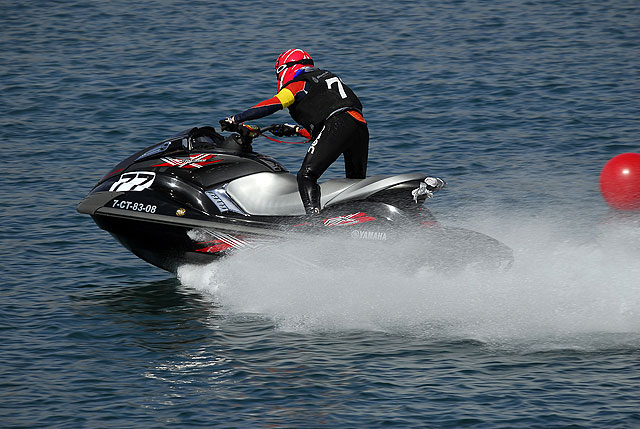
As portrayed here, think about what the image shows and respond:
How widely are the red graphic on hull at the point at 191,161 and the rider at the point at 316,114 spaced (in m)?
0.43

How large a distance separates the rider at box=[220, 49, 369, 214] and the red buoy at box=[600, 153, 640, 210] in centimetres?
242

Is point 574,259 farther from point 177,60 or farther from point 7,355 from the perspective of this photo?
point 177,60

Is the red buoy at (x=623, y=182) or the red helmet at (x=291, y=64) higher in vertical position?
the red helmet at (x=291, y=64)

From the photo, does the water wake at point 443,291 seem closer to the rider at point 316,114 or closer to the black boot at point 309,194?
the black boot at point 309,194

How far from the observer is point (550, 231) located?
9.57 m

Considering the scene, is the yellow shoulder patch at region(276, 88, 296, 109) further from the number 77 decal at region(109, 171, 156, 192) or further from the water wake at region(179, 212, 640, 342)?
the number 77 decal at region(109, 171, 156, 192)

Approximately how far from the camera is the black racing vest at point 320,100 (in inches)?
326

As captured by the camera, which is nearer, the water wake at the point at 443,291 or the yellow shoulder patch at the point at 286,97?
the water wake at the point at 443,291

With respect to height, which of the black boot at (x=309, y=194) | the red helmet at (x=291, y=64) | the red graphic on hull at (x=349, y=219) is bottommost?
the red graphic on hull at (x=349, y=219)

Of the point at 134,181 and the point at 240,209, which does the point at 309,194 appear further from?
the point at 134,181

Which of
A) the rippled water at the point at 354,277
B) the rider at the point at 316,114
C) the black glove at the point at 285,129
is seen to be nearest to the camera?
the rippled water at the point at 354,277

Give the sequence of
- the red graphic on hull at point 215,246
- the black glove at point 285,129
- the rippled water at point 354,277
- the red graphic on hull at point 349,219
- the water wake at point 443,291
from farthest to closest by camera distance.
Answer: the black glove at point 285,129 → the red graphic on hull at point 215,246 → the red graphic on hull at point 349,219 → the water wake at point 443,291 → the rippled water at point 354,277

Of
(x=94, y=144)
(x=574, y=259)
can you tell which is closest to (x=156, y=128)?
(x=94, y=144)

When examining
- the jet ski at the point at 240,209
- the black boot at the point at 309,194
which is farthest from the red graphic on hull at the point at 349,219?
the black boot at the point at 309,194
